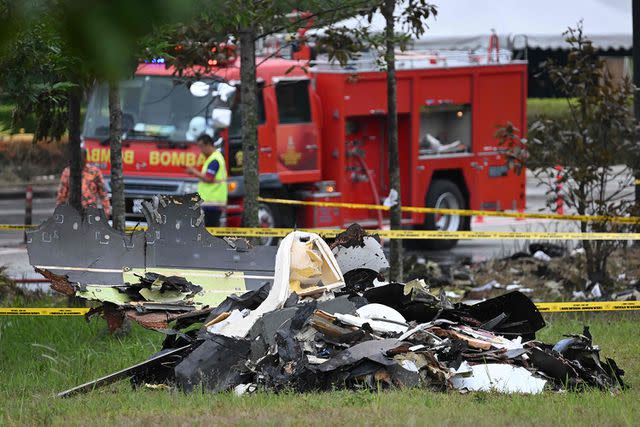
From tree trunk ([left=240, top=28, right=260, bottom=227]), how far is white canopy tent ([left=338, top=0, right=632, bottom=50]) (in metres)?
14.3

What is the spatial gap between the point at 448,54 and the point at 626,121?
654 cm

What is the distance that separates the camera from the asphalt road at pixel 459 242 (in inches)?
619

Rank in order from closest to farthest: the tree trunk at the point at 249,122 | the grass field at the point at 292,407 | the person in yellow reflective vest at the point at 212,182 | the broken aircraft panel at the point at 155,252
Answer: the grass field at the point at 292,407 → the broken aircraft panel at the point at 155,252 → the tree trunk at the point at 249,122 → the person in yellow reflective vest at the point at 212,182

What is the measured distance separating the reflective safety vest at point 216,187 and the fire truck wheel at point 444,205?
433 centimetres

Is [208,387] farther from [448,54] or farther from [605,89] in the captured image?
[448,54]

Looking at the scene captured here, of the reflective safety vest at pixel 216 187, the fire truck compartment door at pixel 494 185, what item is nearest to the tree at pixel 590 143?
the reflective safety vest at pixel 216 187

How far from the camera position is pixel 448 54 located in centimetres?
1842

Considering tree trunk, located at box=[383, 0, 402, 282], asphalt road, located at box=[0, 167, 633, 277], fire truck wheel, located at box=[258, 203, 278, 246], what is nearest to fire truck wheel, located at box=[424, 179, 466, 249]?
asphalt road, located at box=[0, 167, 633, 277]

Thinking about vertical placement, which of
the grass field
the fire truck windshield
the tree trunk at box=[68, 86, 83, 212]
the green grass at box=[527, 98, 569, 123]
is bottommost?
the grass field

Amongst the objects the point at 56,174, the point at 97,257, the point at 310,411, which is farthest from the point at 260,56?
the point at 56,174

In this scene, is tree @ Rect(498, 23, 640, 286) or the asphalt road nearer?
tree @ Rect(498, 23, 640, 286)

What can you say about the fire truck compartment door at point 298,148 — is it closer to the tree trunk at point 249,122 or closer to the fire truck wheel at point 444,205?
the fire truck wheel at point 444,205

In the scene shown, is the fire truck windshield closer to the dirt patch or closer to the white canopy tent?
the dirt patch

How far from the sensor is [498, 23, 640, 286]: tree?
39.2 ft
